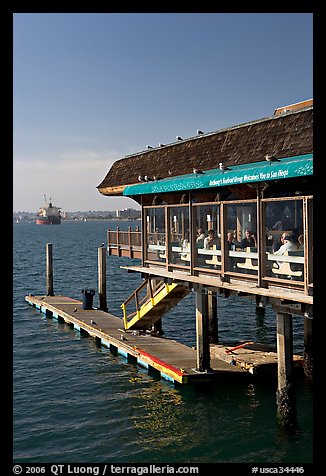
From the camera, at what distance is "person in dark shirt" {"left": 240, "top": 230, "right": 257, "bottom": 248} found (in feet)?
53.3

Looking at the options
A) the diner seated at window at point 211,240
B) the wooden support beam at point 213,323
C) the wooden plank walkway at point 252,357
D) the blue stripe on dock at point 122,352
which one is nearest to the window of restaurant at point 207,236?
the diner seated at window at point 211,240

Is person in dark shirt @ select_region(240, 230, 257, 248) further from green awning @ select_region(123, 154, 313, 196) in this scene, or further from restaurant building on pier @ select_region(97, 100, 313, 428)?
green awning @ select_region(123, 154, 313, 196)

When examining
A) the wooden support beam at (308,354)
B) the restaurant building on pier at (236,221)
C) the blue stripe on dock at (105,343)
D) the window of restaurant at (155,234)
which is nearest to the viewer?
the restaurant building on pier at (236,221)

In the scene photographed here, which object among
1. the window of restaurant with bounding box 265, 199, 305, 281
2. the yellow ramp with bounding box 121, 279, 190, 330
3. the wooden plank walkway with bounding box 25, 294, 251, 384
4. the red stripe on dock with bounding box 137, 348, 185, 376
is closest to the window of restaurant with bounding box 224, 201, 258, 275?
the window of restaurant with bounding box 265, 199, 305, 281

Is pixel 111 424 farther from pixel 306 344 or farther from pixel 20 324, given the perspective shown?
pixel 20 324

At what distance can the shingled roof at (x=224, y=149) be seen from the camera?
17.5 metres

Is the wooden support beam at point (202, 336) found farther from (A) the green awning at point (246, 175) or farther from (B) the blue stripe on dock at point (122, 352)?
(B) the blue stripe on dock at point (122, 352)

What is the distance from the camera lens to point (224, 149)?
21.4 meters

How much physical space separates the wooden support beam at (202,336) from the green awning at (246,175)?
4.08 m

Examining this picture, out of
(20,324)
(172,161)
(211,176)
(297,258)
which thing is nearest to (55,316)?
(20,324)

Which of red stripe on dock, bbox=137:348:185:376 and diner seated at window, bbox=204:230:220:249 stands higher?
diner seated at window, bbox=204:230:220:249

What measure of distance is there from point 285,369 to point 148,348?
32.6 feet

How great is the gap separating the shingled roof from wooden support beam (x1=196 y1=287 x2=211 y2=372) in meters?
4.56
